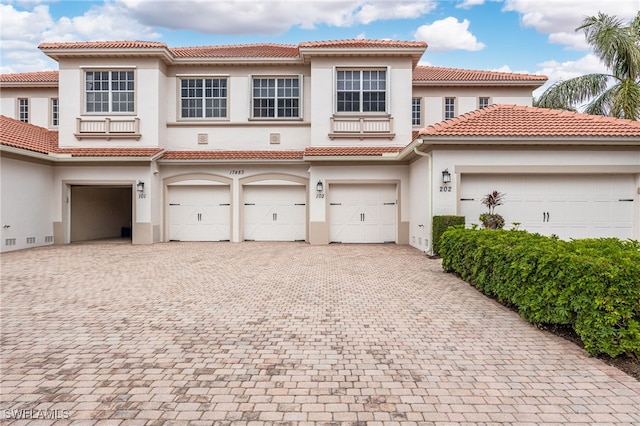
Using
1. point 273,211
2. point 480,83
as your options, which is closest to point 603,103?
point 480,83

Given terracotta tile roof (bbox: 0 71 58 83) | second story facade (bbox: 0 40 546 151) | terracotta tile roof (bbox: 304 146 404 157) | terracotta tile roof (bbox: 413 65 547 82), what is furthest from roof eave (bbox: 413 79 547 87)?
terracotta tile roof (bbox: 0 71 58 83)

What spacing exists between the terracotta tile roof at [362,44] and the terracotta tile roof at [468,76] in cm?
453

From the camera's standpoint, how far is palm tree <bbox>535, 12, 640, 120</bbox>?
15.4 meters

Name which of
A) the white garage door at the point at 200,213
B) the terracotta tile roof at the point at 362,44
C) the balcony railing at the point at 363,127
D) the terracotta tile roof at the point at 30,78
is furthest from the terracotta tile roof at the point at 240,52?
the terracotta tile roof at the point at 30,78

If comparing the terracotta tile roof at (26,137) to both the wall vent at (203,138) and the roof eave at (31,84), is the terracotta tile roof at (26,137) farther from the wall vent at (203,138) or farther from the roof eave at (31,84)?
the wall vent at (203,138)

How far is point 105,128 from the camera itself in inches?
623

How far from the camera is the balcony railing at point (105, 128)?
15734 mm

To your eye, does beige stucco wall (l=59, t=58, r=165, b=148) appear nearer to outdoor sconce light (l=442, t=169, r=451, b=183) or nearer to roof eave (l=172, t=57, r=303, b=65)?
Result: roof eave (l=172, t=57, r=303, b=65)

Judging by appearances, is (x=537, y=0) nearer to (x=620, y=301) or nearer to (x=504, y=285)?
(x=504, y=285)

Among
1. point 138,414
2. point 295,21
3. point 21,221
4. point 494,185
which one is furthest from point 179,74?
point 138,414

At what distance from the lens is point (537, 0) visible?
1509 centimetres

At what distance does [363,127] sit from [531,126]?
20.0 feet

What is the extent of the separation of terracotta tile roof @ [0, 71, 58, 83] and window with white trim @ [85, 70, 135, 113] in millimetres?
5717

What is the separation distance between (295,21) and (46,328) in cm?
1713
